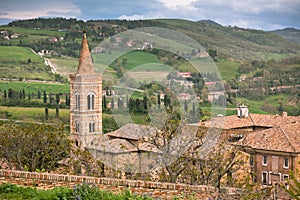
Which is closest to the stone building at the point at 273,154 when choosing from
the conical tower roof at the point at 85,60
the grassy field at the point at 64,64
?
the conical tower roof at the point at 85,60

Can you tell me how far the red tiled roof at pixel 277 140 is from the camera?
35753 mm

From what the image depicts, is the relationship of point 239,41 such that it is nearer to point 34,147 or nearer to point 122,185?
point 34,147

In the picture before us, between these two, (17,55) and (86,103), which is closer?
(86,103)

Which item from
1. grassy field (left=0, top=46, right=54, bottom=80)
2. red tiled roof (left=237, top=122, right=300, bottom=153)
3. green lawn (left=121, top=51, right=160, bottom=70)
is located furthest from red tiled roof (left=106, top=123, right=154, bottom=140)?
grassy field (left=0, top=46, right=54, bottom=80)

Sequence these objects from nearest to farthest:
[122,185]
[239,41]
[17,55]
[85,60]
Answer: [122,185]
[85,60]
[17,55]
[239,41]

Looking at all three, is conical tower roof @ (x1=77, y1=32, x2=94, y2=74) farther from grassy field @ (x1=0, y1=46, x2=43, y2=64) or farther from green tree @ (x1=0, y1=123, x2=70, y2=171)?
grassy field @ (x1=0, y1=46, x2=43, y2=64)

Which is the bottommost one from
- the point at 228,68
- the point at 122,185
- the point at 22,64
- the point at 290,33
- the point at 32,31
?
the point at 122,185

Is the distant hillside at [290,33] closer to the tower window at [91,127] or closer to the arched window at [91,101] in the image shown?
the arched window at [91,101]

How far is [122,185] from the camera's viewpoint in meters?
11.0

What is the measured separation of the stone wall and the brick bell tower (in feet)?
122

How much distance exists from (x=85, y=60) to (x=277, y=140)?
1841cm

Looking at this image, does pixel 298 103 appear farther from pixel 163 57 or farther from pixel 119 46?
pixel 119 46

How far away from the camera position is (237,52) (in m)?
112

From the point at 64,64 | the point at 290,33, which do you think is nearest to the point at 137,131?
the point at 64,64
